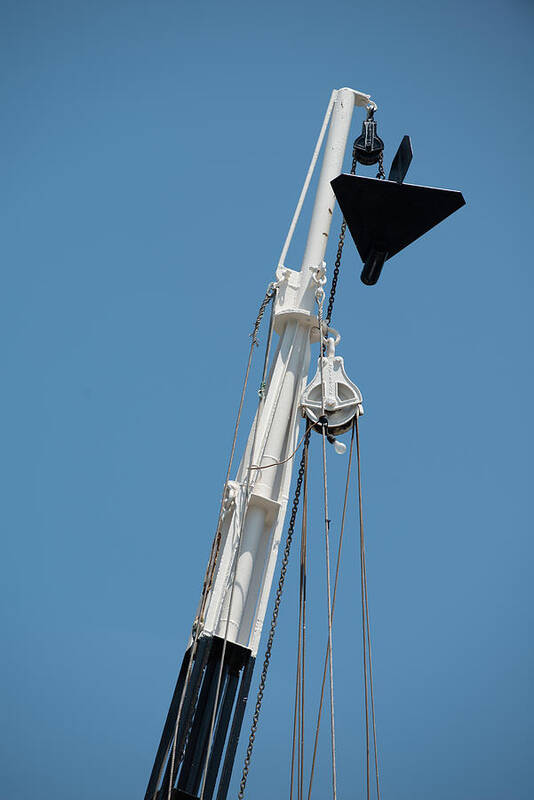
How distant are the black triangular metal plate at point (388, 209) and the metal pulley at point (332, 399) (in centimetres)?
133

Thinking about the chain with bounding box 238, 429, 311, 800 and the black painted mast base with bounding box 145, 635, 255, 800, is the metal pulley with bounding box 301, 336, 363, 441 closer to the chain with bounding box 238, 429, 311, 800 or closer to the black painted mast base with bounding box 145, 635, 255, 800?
the chain with bounding box 238, 429, 311, 800

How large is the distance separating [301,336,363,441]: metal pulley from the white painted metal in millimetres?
208

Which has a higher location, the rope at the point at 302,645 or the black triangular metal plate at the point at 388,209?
the black triangular metal plate at the point at 388,209

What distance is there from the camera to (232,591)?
30.9ft

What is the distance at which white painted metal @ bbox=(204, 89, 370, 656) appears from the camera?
31.3 ft

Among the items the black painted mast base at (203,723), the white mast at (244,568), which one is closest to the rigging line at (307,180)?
the white mast at (244,568)

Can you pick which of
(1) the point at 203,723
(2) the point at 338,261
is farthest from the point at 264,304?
(1) the point at 203,723

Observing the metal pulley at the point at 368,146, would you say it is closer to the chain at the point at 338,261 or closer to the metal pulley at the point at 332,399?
the chain at the point at 338,261

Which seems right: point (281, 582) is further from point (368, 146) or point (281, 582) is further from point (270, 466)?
point (368, 146)

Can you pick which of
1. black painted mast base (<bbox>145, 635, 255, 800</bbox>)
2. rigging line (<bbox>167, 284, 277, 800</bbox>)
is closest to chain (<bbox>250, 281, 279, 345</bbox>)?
rigging line (<bbox>167, 284, 277, 800</bbox>)

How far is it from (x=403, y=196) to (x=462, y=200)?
0.60m

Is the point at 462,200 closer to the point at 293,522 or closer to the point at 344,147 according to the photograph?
the point at 344,147

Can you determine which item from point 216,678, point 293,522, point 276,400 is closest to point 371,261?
point 276,400

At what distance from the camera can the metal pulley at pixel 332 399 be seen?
10258 mm
